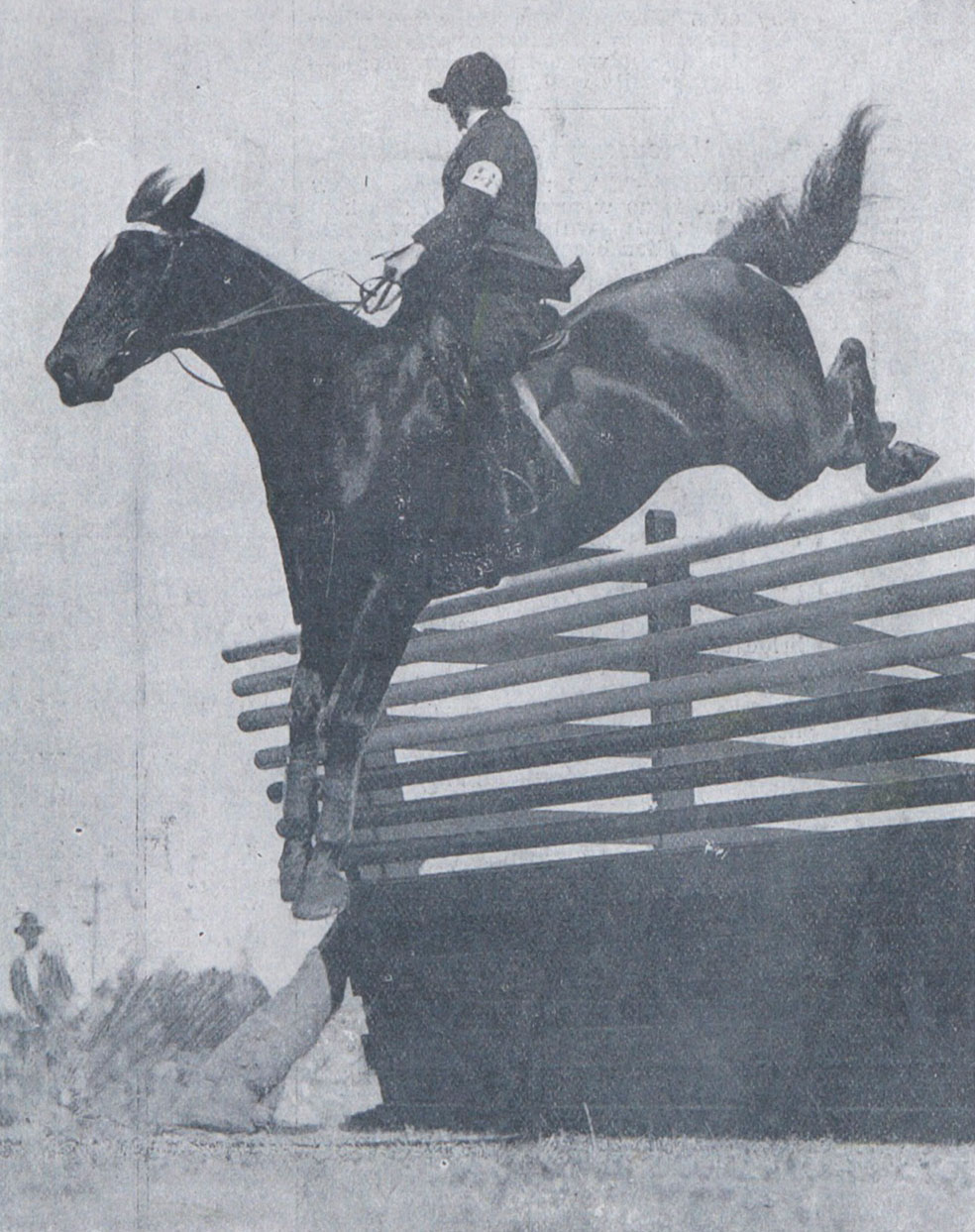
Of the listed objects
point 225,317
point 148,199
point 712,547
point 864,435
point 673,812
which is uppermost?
point 148,199

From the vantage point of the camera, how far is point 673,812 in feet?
17.1

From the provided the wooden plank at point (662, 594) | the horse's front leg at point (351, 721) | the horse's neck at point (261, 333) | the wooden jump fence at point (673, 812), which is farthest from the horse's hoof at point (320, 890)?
the horse's neck at point (261, 333)

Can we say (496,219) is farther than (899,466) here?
Yes

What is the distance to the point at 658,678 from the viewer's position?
18.6 feet

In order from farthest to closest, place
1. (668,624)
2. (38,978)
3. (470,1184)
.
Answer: (668,624) < (38,978) < (470,1184)

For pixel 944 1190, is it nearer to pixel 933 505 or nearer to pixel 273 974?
pixel 933 505

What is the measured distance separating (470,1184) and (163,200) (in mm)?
3107

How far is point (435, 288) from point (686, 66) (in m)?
0.99

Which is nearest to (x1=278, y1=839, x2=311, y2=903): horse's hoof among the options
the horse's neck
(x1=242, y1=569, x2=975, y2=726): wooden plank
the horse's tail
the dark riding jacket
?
(x1=242, y1=569, x2=975, y2=726): wooden plank

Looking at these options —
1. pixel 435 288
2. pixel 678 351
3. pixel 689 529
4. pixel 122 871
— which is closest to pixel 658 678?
pixel 689 529

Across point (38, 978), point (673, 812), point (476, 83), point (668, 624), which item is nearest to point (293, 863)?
point (38, 978)

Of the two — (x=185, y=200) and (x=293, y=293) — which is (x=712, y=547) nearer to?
(x=293, y=293)

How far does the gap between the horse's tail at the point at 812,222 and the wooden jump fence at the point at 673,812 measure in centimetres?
85

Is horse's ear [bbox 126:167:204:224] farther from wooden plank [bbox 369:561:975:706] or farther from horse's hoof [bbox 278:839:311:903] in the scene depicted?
horse's hoof [bbox 278:839:311:903]
